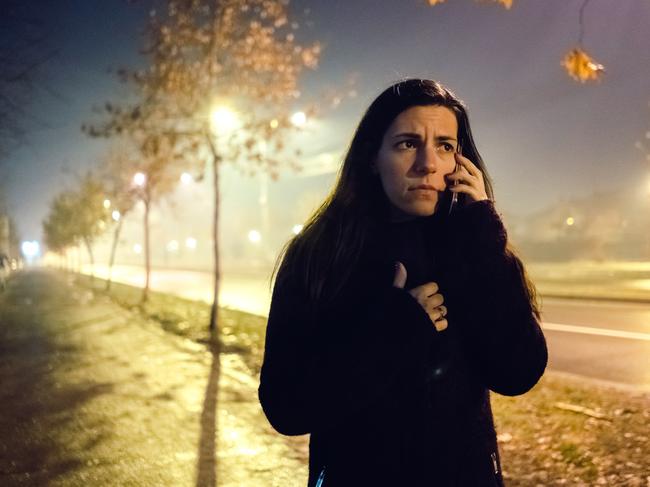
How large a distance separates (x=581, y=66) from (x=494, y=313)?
3695 mm

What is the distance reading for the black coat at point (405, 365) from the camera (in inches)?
47.9

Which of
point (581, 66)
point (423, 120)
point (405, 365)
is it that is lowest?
point (405, 365)

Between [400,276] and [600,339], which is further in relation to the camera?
[600,339]

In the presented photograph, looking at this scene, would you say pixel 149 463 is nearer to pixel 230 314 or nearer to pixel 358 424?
pixel 358 424

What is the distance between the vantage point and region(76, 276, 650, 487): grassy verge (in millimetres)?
4125

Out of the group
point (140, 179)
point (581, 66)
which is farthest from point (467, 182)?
point (140, 179)

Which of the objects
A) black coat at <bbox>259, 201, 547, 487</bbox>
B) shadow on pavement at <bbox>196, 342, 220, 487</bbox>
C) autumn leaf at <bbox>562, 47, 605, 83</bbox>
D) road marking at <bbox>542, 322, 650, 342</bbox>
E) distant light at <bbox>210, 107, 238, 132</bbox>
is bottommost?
shadow on pavement at <bbox>196, 342, 220, 487</bbox>

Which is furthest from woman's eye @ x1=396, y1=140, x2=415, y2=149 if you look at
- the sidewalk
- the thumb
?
the sidewalk

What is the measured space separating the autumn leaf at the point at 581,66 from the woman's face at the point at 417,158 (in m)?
3.36

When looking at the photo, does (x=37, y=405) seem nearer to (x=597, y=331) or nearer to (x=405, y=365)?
(x=405, y=365)

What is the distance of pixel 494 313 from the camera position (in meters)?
1.33

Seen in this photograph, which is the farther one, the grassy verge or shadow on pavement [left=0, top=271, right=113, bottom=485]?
shadow on pavement [left=0, top=271, right=113, bottom=485]

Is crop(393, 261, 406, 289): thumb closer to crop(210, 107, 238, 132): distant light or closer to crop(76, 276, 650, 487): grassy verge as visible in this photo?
crop(76, 276, 650, 487): grassy verge

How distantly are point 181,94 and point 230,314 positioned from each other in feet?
20.8
